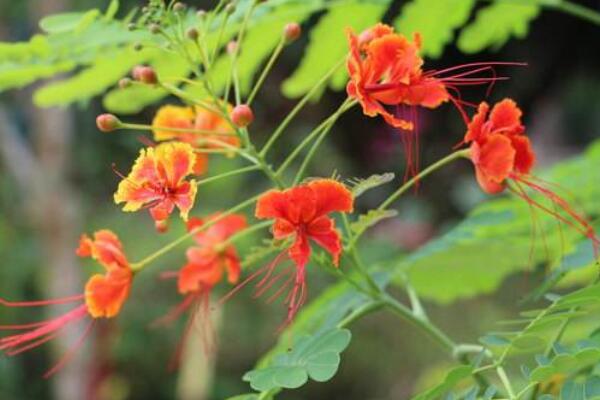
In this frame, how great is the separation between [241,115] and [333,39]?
623 millimetres

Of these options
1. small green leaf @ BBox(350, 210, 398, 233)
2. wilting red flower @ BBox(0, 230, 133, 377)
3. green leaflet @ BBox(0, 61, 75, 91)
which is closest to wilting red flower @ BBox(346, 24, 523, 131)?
small green leaf @ BBox(350, 210, 398, 233)

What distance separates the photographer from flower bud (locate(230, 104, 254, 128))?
946 mm

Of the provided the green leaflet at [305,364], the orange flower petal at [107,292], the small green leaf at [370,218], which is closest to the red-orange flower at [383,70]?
the small green leaf at [370,218]

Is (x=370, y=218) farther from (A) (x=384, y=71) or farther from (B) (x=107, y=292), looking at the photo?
(B) (x=107, y=292)

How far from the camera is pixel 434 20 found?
4.95ft

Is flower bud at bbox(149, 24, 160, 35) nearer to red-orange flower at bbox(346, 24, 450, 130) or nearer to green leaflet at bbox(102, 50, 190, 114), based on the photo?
red-orange flower at bbox(346, 24, 450, 130)

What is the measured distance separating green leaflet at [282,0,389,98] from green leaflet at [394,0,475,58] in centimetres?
5

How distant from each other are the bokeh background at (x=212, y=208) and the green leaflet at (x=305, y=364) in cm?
330

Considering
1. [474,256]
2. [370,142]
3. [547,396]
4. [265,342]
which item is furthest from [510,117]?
[370,142]

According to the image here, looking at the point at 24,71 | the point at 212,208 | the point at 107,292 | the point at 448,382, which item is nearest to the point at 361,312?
the point at 448,382

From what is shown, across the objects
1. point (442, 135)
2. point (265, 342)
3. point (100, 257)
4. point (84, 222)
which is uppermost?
point (100, 257)

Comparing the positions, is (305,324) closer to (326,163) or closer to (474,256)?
(474,256)

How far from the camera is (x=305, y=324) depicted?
136cm

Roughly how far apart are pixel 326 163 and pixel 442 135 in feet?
2.87
